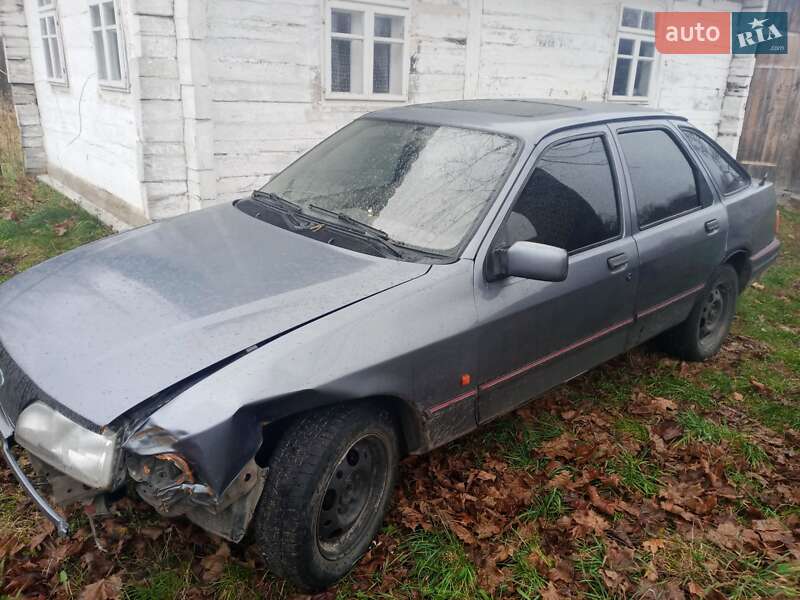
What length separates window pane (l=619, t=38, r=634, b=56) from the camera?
1001cm

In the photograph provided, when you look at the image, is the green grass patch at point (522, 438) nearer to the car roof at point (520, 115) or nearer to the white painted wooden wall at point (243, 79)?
the car roof at point (520, 115)

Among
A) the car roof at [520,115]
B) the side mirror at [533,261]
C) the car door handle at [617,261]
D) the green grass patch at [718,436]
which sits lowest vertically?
the green grass patch at [718,436]

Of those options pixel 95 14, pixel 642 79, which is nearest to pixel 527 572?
pixel 95 14

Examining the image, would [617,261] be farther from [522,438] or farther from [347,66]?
[347,66]

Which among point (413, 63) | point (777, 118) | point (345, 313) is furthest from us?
point (777, 118)

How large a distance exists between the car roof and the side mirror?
716mm

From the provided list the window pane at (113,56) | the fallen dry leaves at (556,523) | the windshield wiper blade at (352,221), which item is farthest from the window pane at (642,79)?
the windshield wiper blade at (352,221)

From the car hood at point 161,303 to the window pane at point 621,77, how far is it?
861cm

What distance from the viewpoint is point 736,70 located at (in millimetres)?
11523

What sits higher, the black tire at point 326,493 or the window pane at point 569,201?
the window pane at point 569,201

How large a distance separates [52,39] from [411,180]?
8264 millimetres

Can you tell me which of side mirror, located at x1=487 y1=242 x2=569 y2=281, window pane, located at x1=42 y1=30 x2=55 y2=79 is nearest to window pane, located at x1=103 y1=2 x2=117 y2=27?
window pane, located at x1=42 y1=30 x2=55 y2=79

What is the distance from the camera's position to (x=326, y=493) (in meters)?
2.44

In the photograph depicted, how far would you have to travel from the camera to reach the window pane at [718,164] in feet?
14.0
